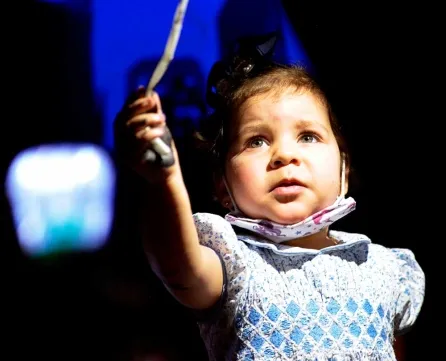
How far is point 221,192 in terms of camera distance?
1096 millimetres

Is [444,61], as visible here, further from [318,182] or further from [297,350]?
[297,350]

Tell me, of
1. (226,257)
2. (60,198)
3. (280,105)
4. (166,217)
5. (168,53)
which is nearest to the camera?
(168,53)

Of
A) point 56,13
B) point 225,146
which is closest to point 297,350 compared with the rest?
point 225,146

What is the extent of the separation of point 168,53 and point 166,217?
218mm

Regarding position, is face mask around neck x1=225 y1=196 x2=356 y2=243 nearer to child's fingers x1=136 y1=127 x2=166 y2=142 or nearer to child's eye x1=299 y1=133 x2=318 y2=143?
child's eye x1=299 y1=133 x2=318 y2=143

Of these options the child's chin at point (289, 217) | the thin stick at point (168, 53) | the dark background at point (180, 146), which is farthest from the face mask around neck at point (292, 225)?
the thin stick at point (168, 53)

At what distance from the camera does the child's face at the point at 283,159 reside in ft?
3.22

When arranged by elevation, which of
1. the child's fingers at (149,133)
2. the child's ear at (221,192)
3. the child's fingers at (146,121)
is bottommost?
the child's ear at (221,192)

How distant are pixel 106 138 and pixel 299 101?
16.0 inches

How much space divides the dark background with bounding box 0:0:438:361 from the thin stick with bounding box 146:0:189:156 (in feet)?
1.73

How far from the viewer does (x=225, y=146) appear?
3.55 feet

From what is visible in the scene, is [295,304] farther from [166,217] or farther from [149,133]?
[149,133]

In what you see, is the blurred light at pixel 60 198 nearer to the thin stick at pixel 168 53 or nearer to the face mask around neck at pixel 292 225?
the face mask around neck at pixel 292 225

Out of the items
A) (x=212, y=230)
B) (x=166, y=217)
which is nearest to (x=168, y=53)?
(x=166, y=217)
